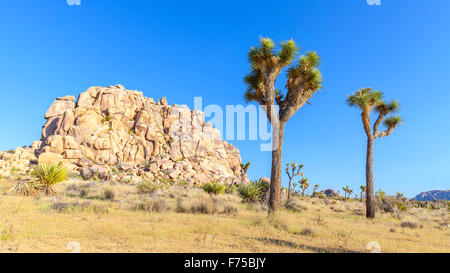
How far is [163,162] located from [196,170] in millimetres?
7410

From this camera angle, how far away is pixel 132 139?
5031 cm

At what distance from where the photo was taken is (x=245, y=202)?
559 inches

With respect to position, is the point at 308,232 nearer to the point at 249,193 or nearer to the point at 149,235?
the point at 149,235

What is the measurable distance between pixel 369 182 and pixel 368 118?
3.60 metres

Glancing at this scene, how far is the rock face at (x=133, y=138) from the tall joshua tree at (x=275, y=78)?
108 feet

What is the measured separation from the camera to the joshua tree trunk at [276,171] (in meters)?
10.2

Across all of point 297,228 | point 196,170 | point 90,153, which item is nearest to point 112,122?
point 90,153

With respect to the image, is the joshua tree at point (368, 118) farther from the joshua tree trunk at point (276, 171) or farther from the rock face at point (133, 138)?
the rock face at point (133, 138)

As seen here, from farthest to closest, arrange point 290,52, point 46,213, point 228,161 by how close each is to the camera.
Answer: point 228,161 < point 290,52 < point 46,213

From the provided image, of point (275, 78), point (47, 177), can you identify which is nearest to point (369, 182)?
point (275, 78)

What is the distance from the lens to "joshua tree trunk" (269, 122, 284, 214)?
33.5ft

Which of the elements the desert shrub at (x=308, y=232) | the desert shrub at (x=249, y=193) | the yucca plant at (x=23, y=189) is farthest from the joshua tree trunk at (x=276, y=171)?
the yucca plant at (x=23, y=189)

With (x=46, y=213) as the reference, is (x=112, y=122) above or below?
above
